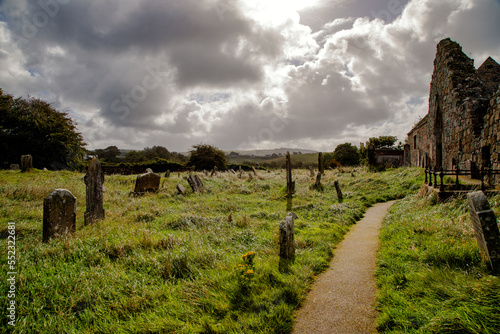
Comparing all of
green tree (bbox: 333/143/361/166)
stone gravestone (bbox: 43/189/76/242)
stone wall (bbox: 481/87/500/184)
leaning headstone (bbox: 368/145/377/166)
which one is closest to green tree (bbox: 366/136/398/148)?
green tree (bbox: 333/143/361/166)

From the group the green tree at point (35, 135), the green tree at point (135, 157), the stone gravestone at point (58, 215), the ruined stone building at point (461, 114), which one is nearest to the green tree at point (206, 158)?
the green tree at point (35, 135)

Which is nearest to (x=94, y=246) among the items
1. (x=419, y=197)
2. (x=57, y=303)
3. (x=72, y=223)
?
(x=72, y=223)

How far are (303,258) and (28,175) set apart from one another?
57.1 ft

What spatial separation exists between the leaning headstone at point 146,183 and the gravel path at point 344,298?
11.0 meters

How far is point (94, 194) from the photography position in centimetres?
784

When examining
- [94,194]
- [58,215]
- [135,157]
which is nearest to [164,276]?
[58,215]

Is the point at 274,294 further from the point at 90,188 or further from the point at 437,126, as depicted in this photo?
the point at 437,126

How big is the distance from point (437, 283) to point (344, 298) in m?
1.17

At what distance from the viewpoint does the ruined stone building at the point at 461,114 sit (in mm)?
7945

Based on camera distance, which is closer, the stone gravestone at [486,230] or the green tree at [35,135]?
the stone gravestone at [486,230]

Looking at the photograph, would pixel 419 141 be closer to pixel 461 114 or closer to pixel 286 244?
pixel 461 114

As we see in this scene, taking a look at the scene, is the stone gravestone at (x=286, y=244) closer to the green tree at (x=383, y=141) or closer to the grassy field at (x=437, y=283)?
the grassy field at (x=437, y=283)

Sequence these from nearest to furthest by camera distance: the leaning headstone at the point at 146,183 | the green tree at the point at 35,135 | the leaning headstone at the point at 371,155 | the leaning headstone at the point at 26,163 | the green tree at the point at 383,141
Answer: the leaning headstone at the point at 146,183 → the leaning headstone at the point at 26,163 → the green tree at the point at 35,135 → the leaning headstone at the point at 371,155 → the green tree at the point at 383,141

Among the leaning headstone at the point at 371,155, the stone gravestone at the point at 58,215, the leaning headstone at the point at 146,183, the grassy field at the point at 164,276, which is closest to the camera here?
the grassy field at the point at 164,276
